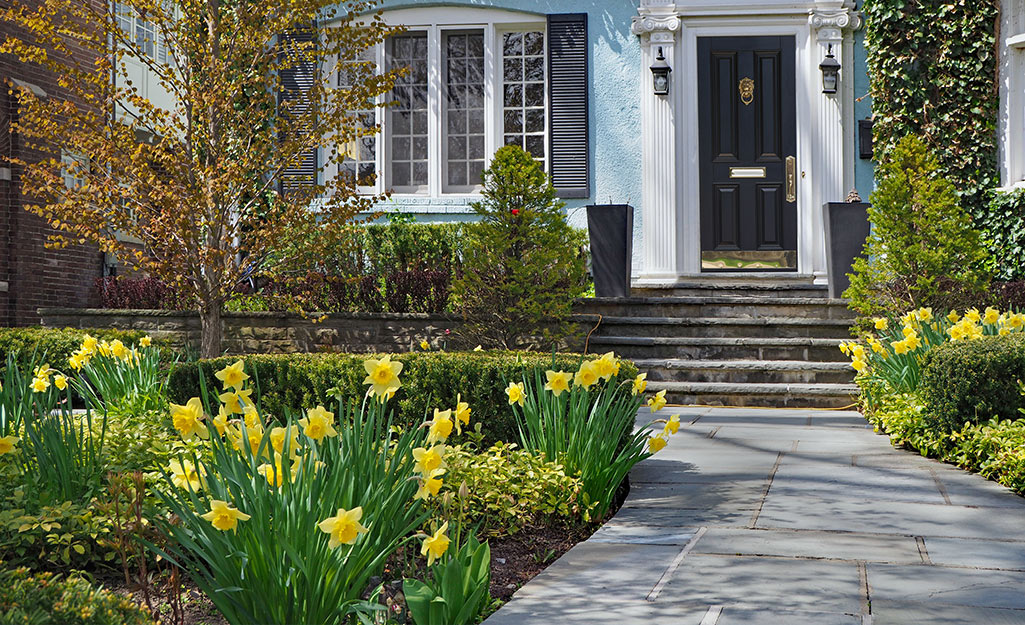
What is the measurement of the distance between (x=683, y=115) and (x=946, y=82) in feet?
8.75

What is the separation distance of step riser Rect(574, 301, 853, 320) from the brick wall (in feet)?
19.8

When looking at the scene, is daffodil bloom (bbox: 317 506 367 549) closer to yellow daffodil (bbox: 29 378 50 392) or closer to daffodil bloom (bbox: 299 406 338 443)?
daffodil bloom (bbox: 299 406 338 443)

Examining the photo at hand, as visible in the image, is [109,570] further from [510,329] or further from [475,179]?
[475,179]

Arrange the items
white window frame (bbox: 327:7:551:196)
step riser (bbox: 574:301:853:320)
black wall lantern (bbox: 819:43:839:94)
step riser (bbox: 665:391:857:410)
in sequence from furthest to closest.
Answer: white window frame (bbox: 327:7:551:196), black wall lantern (bbox: 819:43:839:94), step riser (bbox: 574:301:853:320), step riser (bbox: 665:391:857:410)

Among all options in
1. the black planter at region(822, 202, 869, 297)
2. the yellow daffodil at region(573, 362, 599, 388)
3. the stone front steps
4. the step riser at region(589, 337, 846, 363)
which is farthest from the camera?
the black planter at region(822, 202, 869, 297)

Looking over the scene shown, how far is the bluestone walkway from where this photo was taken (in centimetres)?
291

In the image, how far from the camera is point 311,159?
11656 millimetres

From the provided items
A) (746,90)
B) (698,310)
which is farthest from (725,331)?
(746,90)

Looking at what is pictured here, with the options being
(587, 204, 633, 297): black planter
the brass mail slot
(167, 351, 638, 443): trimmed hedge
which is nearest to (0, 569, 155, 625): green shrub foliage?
(167, 351, 638, 443): trimmed hedge

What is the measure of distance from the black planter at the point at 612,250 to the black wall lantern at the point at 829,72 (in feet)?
8.65

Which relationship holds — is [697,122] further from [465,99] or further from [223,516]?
[223,516]

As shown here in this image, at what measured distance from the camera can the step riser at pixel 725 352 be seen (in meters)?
8.97

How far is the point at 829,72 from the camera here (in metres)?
10.7

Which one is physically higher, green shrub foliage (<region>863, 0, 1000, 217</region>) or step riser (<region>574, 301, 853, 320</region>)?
green shrub foliage (<region>863, 0, 1000, 217</region>)
